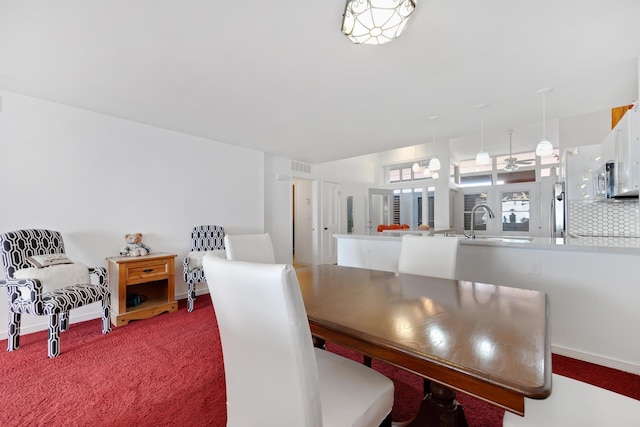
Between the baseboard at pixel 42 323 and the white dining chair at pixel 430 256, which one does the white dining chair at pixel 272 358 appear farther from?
the baseboard at pixel 42 323

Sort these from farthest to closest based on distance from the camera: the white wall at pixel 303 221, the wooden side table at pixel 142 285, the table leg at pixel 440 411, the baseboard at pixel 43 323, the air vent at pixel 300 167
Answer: the white wall at pixel 303 221
the air vent at pixel 300 167
the wooden side table at pixel 142 285
the baseboard at pixel 43 323
the table leg at pixel 440 411

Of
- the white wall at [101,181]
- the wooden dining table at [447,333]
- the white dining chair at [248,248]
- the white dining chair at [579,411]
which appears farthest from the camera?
the white wall at [101,181]

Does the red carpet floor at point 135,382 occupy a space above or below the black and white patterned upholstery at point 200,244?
below

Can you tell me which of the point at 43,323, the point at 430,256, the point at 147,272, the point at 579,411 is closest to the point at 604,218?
the point at 430,256

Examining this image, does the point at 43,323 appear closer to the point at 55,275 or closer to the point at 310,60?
the point at 55,275

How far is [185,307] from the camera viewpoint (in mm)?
3463

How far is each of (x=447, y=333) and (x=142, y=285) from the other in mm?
3638

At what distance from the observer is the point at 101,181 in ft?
10.4

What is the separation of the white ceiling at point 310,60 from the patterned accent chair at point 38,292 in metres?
1.44

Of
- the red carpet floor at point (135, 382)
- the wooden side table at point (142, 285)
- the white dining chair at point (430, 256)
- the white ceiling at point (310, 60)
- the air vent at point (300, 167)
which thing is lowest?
the red carpet floor at point (135, 382)

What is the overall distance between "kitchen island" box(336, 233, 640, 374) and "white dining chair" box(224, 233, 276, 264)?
1.40 metres

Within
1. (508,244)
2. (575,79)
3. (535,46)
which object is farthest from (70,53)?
(575,79)

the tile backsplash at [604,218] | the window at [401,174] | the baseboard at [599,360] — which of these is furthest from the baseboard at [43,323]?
the window at [401,174]

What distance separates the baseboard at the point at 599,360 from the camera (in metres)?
1.93
